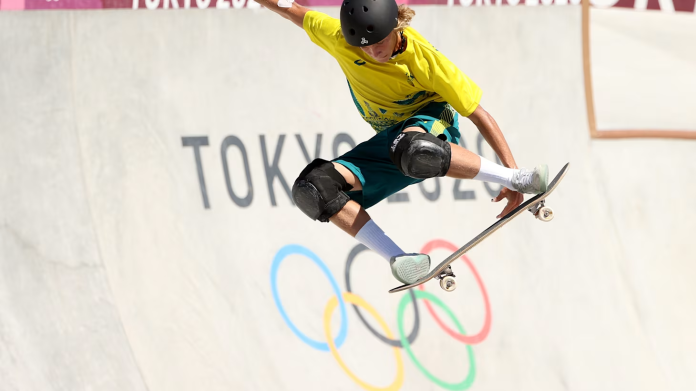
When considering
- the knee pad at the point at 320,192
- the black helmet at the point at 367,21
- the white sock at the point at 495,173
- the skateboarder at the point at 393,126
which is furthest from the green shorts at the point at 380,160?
the black helmet at the point at 367,21

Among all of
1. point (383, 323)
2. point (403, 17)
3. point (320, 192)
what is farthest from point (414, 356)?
point (403, 17)

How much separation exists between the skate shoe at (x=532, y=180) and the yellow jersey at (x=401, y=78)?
0.53 m

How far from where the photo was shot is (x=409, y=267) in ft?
14.5

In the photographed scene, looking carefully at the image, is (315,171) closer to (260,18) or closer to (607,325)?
(260,18)

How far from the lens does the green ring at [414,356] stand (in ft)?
23.1

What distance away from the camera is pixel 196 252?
6.84m

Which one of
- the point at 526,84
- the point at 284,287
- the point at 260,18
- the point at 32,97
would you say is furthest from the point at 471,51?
the point at 32,97

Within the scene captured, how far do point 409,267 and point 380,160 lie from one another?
0.75m

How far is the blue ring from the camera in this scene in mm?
6906

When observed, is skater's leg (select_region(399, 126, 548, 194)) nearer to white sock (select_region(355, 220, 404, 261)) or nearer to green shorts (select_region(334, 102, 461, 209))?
green shorts (select_region(334, 102, 461, 209))

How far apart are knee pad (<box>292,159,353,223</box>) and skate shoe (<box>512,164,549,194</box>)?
3.38ft

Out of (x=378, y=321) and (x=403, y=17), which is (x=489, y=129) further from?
(x=378, y=321)

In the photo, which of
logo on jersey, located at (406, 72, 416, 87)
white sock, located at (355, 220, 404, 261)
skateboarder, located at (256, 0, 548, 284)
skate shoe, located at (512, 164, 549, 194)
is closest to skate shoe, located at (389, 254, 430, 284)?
skateboarder, located at (256, 0, 548, 284)

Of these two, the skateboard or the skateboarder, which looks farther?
the skateboard
